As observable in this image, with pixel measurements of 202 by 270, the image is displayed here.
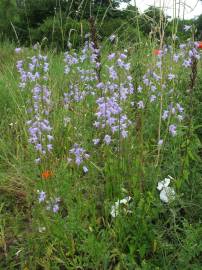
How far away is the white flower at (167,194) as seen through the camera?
2055 millimetres

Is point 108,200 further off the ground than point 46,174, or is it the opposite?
point 46,174

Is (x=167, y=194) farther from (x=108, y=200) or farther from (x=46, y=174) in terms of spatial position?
(x=46, y=174)

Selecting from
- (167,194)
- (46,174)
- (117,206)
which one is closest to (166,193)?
(167,194)

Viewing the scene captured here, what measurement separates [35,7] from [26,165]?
9.03 meters

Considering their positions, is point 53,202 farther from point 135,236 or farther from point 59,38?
point 59,38

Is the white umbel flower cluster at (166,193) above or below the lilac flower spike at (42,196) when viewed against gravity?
above

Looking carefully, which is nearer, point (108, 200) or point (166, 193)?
point (166, 193)

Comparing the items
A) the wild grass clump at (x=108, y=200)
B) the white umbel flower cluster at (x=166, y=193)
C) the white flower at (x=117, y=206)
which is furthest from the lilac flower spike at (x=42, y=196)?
the white umbel flower cluster at (x=166, y=193)

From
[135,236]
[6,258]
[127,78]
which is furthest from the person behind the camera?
[127,78]

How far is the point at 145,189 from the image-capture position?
242 cm

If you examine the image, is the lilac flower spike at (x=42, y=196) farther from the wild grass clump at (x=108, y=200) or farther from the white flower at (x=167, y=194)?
the white flower at (x=167, y=194)

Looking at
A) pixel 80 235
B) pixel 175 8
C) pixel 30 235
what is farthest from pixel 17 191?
pixel 175 8

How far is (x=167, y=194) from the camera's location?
209 cm

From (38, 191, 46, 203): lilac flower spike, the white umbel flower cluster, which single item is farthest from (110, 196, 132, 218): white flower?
(38, 191, 46, 203): lilac flower spike
